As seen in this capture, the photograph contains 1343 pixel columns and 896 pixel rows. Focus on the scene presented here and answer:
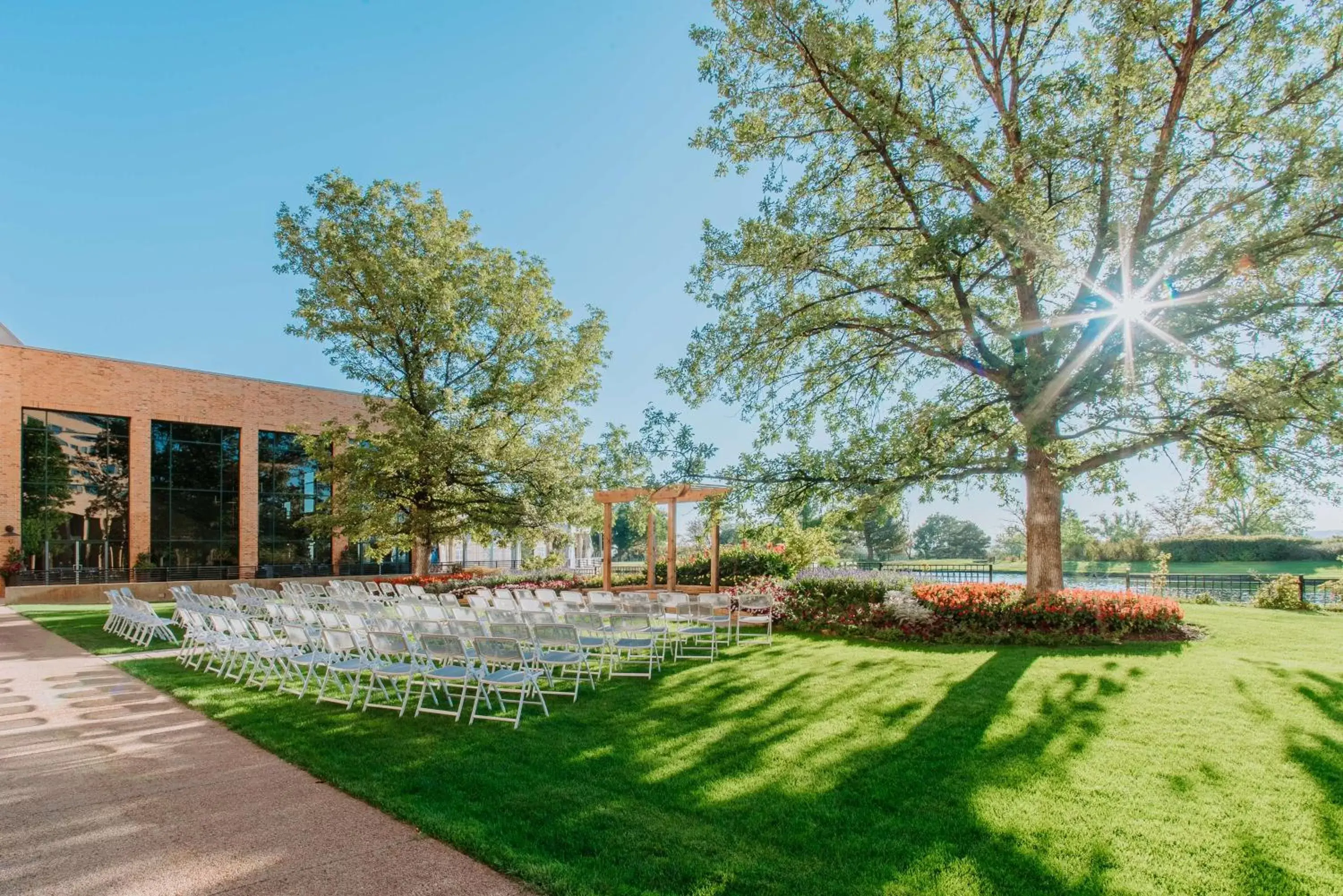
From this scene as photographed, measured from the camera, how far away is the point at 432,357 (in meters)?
22.0

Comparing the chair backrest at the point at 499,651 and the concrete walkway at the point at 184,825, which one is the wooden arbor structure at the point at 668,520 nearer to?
the chair backrest at the point at 499,651

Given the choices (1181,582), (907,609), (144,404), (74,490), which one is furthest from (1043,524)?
(74,490)

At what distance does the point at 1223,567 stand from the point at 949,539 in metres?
25.2

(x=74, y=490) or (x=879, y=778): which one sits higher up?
(x=74, y=490)

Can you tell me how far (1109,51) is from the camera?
1087 centimetres

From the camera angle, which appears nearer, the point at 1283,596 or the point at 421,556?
the point at 1283,596

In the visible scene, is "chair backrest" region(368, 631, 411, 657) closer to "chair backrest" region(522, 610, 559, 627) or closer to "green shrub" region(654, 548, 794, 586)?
"chair backrest" region(522, 610, 559, 627)

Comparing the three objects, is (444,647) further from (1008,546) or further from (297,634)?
(1008,546)

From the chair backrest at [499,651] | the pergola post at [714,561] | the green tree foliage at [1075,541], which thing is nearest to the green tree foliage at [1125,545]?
the green tree foliage at [1075,541]

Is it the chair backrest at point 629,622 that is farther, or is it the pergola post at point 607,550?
the pergola post at point 607,550

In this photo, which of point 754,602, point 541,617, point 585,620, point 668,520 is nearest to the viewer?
point 585,620

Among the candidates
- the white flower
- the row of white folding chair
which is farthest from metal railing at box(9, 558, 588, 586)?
the white flower

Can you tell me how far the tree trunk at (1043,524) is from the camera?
1261 cm

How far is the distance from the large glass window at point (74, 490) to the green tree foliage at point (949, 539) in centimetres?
4692
